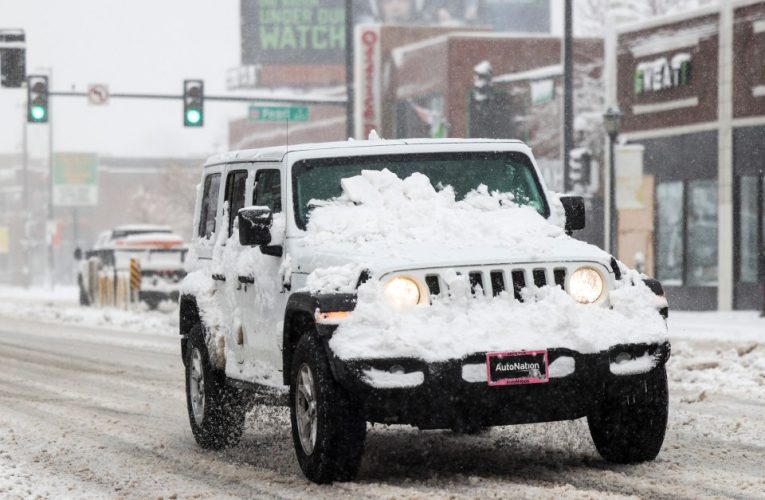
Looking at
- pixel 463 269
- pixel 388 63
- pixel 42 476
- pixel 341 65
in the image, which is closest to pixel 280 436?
pixel 42 476

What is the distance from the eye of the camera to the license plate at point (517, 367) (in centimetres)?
818

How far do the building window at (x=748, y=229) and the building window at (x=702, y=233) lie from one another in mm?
1116

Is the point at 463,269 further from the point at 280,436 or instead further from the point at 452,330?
the point at 280,436

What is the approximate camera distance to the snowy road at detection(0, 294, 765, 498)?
8438 millimetres

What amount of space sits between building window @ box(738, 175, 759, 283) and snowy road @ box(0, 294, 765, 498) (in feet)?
60.7

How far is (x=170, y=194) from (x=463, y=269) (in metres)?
88.8

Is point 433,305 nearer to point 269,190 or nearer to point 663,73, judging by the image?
point 269,190

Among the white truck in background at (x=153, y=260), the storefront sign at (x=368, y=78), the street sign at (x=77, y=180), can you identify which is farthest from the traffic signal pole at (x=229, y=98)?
the street sign at (x=77, y=180)

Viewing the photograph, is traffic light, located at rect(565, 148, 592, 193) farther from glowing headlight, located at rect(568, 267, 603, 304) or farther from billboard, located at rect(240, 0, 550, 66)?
billboard, located at rect(240, 0, 550, 66)

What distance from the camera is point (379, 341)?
8094mm

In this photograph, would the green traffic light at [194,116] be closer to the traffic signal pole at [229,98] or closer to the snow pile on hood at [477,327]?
the traffic signal pole at [229,98]

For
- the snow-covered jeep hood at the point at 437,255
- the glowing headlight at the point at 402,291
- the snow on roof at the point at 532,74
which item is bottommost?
the glowing headlight at the point at 402,291

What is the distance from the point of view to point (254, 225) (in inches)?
369

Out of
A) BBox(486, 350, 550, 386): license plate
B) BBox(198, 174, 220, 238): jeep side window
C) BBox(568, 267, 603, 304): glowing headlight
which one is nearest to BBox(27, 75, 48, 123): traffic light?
BBox(198, 174, 220, 238): jeep side window
